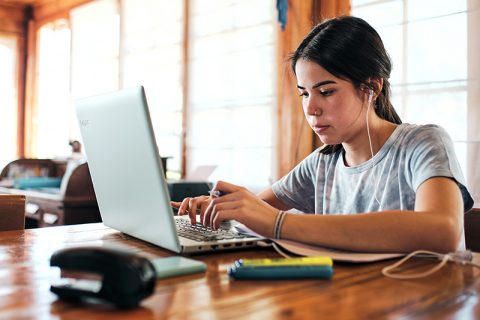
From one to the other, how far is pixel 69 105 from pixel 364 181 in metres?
4.59

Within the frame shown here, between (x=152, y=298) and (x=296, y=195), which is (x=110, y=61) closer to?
(x=296, y=195)

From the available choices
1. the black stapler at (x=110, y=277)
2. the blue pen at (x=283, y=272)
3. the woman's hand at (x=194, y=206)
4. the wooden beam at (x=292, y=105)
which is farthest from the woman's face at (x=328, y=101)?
the wooden beam at (x=292, y=105)

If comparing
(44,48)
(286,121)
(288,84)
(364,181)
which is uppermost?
(44,48)

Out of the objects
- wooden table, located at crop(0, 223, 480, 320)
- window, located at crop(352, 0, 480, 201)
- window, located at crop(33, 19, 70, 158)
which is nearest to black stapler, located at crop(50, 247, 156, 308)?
wooden table, located at crop(0, 223, 480, 320)

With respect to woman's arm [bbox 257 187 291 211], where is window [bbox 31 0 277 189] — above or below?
above

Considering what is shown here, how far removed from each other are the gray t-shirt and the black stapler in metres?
0.70

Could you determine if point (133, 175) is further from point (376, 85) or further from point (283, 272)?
point (376, 85)

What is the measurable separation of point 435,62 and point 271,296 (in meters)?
1.99

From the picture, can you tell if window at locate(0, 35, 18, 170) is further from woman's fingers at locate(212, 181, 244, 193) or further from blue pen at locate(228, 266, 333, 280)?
blue pen at locate(228, 266, 333, 280)

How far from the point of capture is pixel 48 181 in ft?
12.8

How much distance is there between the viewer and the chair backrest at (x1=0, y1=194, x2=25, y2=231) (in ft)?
4.33

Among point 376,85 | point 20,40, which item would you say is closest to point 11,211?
point 376,85

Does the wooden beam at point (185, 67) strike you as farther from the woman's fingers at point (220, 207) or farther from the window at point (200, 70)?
the woman's fingers at point (220, 207)

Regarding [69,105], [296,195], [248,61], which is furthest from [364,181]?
[69,105]
